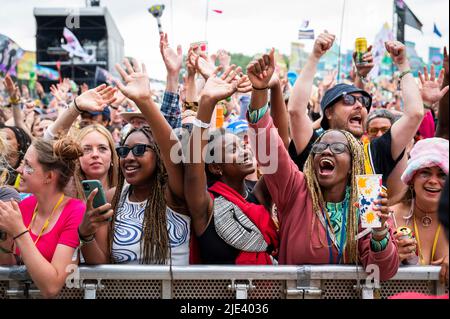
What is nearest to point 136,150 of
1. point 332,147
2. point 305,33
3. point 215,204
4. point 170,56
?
point 215,204

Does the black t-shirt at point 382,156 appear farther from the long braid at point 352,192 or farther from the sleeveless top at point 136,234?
the sleeveless top at point 136,234

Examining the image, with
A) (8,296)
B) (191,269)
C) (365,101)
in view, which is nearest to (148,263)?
(191,269)

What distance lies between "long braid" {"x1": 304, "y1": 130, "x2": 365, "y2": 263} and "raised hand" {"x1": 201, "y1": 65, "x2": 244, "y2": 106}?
0.59m

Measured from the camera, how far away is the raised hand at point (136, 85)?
120 inches

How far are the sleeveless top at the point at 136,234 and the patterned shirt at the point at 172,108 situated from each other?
2.19 feet

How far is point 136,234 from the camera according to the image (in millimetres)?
3047

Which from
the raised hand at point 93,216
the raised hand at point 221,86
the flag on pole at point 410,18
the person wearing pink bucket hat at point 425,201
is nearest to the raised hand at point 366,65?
the person wearing pink bucket hat at point 425,201

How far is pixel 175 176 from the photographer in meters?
3.09

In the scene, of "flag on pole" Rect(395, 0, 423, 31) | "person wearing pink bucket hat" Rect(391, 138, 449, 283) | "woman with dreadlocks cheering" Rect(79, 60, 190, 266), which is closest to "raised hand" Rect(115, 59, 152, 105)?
"woman with dreadlocks cheering" Rect(79, 60, 190, 266)

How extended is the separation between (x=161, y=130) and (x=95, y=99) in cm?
95

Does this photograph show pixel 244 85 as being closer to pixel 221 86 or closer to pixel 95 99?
pixel 221 86

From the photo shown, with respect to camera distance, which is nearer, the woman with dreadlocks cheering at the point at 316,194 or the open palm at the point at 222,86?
the woman with dreadlocks cheering at the point at 316,194

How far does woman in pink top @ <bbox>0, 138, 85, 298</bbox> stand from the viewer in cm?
273
